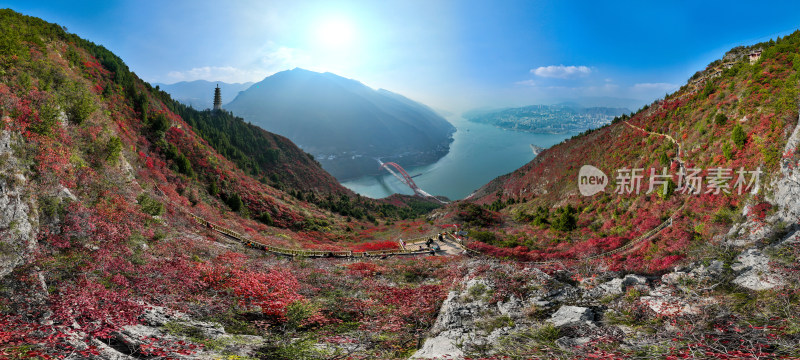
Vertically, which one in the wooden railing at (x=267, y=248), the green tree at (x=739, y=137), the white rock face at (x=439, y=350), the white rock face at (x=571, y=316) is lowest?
the wooden railing at (x=267, y=248)

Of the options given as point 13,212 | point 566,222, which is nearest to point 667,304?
point 13,212

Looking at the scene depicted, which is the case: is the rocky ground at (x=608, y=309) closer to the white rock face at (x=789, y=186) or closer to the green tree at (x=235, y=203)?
the white rock face at (x=789, y=186)

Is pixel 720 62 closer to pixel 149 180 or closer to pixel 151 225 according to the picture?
pixel 151 225

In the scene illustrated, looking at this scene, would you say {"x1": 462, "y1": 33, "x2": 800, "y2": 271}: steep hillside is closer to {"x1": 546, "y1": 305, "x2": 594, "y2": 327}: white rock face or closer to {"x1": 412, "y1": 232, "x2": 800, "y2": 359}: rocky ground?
{"x1": 412, "y1": 232, "x2": 800, "y2": 359}: rocky ground

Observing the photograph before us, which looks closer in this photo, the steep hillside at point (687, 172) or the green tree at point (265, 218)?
the steep hillside at point (687, 172)

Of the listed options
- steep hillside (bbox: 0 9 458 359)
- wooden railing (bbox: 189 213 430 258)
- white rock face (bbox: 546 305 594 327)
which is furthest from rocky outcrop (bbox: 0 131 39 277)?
white rock face (bbox: 546 305 594 327)

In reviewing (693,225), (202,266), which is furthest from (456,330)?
(693,225)

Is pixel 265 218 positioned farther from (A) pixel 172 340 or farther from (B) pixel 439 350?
(B) pixel 439 350

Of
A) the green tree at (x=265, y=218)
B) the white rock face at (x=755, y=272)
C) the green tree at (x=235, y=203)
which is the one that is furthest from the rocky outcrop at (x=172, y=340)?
the green tree at (x=265, y=218)
